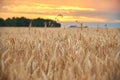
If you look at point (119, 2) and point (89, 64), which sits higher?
point (119, 2)

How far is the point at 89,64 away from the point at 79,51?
26cm

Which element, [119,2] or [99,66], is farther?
[119,2]

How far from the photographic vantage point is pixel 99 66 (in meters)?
1.54

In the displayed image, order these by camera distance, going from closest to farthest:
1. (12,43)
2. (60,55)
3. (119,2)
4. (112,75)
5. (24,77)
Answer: (24,77)
(112,75)
(60,55)
(119,2)
(12,43)

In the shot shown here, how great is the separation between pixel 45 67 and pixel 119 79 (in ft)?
1.20

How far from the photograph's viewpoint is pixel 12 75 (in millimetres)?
1399

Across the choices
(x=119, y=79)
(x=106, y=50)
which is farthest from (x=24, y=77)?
(x=106, y=50)

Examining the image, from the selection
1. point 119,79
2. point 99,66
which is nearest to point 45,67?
point 99,66

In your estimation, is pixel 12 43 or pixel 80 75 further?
pixel 12 43

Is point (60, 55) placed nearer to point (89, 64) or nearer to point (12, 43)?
point (89, 64)

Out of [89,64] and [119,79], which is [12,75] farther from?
[119,79]

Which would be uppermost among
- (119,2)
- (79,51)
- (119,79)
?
(119,2)

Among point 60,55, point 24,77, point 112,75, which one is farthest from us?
point 60,55

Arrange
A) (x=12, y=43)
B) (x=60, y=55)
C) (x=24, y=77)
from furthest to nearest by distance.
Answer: (x=12, y=43) < (x=60, y=55) < (x=24, y=77)
